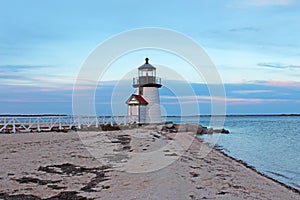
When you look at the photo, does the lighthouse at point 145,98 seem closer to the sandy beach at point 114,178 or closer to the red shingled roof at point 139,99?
the red shingled roof at point 139,99

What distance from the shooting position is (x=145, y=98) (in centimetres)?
2964

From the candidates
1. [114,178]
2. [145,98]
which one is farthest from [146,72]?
[114,178]

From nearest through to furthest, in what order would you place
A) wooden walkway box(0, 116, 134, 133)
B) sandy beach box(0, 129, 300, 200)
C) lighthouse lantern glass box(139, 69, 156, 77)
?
sandy beach box(0, 129, 300, 200) < wooden walkway box(0, 116, 134, 133) < lighthouse lantern glass box(139, 69, 156, 77)

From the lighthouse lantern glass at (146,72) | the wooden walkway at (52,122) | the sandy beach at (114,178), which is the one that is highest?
the lighthouse lantern glass at (146,72)

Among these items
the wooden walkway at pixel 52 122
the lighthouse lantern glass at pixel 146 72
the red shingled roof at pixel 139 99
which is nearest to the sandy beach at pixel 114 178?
the wooden walkway at pixel 52 122

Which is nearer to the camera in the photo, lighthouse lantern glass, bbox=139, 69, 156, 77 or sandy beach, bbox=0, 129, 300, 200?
sandy beach, bbox=0, 129, 300, 200

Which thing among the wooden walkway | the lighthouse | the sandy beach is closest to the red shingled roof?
the lighthouse

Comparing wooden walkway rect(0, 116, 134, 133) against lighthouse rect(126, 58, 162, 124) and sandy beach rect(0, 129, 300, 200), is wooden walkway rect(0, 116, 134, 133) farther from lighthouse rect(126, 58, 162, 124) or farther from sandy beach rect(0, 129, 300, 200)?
sandy beach rect(0, 129, 300, 200)

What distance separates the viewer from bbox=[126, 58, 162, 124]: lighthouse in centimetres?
2892

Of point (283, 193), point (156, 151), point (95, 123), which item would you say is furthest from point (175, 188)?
point (95, 123)

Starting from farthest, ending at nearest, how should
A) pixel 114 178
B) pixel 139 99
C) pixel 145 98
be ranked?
pixel 145 98 → pixel 139 99 → pixel 114 178

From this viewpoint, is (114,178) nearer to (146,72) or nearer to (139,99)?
(139,99)

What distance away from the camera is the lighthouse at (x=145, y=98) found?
2892cm

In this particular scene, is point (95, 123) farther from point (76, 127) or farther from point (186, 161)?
point (186, 161)
